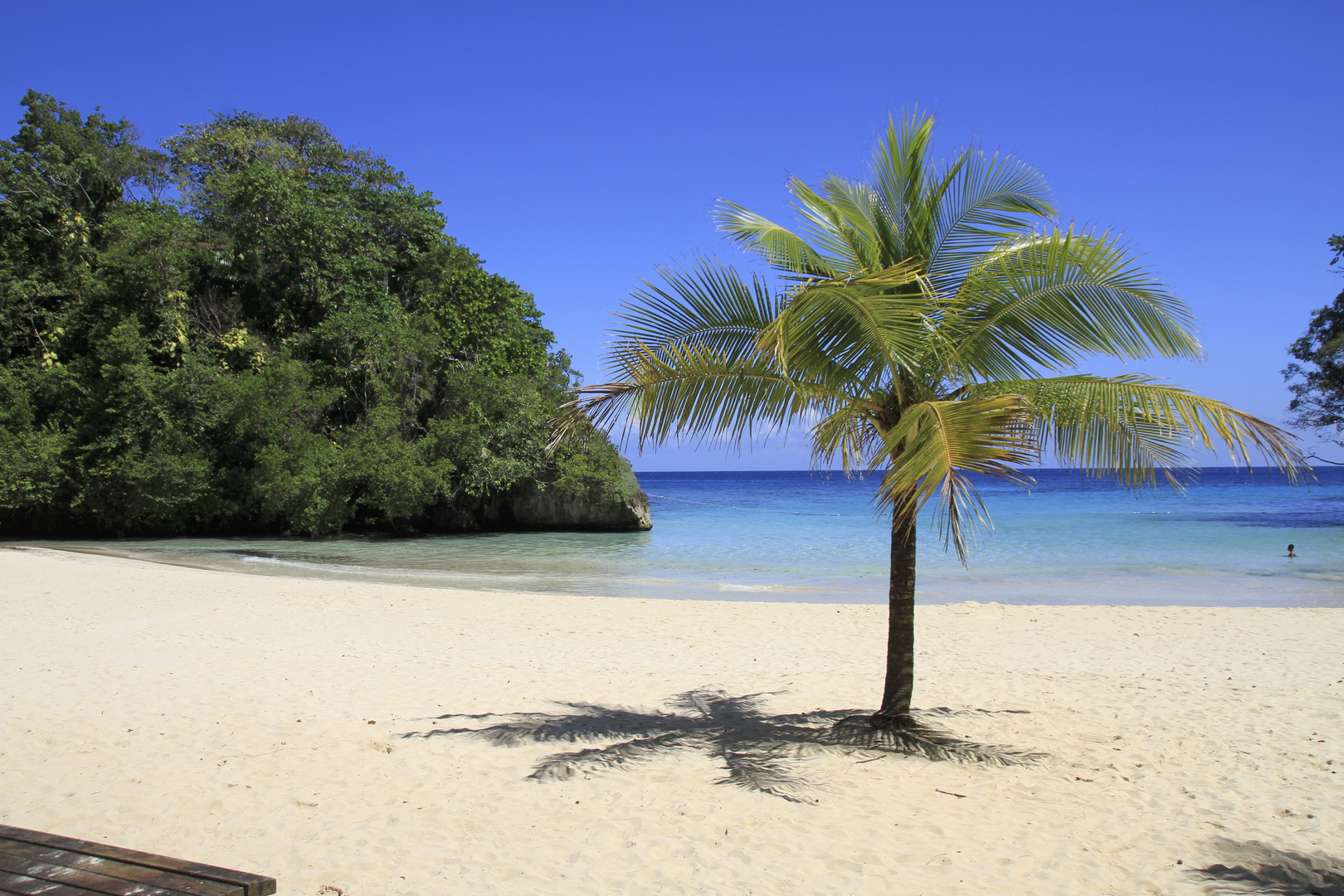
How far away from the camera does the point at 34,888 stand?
258 cm

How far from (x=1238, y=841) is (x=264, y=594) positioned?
1330cm

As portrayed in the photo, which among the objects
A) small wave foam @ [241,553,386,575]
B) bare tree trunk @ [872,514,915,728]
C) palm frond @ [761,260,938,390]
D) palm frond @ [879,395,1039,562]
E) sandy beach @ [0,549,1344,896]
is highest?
palm frond @ [761,260,938,390]

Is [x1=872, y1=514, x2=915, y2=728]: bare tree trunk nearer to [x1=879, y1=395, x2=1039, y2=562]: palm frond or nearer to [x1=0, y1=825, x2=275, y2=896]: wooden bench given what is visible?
[x1=879, y1=395, x2=1039, y2=562]: palm frond

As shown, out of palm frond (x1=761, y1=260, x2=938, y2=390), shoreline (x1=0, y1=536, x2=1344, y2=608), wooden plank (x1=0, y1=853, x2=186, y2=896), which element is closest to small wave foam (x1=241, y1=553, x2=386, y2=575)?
shoreline (x1=0, y1=536, x2=1344, y2=608)

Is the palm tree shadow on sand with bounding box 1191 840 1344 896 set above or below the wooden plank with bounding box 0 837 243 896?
below

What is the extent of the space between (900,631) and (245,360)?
27.1 m

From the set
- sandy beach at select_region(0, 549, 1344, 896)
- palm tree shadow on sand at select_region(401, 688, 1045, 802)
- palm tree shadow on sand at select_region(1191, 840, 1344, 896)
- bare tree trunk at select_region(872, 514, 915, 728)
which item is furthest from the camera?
bare tree trunk at select_region(872, 514, 915, 728)

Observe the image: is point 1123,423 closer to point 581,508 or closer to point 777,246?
point 777,246

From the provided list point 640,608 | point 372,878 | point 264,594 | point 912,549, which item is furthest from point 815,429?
point 264,594

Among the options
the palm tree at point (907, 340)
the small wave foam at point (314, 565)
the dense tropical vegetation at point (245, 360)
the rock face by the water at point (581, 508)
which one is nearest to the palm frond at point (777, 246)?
the palm tree at point (907, 340)

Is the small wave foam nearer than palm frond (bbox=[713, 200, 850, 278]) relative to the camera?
No

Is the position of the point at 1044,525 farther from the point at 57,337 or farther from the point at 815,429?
the point at 57,337

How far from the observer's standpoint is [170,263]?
82.0 feet

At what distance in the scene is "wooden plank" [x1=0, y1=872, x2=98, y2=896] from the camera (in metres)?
2.54
